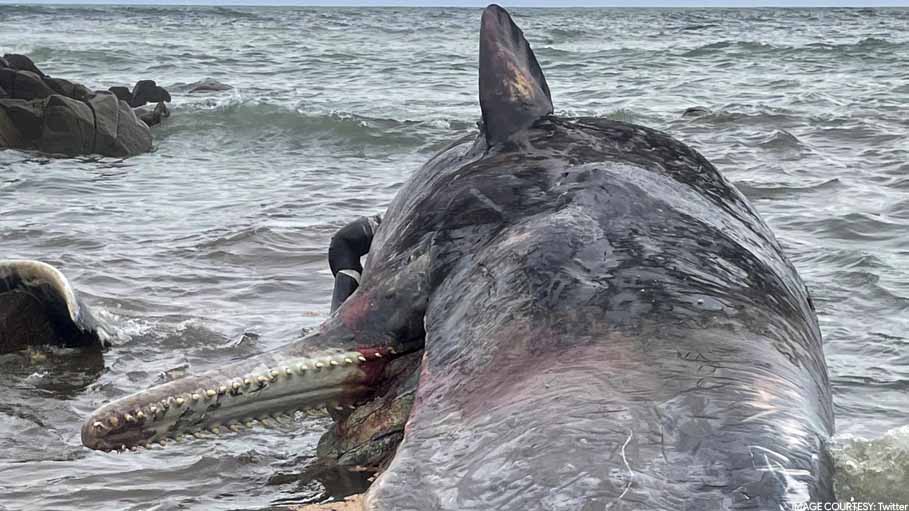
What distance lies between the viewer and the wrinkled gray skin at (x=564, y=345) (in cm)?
237

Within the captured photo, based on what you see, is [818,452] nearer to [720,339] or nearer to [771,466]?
[771,466]

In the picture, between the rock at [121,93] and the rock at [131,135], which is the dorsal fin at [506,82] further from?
the rock at [121,93]

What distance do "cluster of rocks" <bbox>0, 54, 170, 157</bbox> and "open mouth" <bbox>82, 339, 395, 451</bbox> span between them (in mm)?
11095

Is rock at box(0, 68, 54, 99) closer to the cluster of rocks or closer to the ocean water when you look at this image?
the cluster of rocks

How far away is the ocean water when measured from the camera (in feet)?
14.2

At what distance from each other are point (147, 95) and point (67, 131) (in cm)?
534

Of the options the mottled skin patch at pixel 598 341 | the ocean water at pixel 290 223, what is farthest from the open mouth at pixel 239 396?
the ocean water at pixel 290 223

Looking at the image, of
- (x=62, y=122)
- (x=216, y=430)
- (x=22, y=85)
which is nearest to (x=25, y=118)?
(x=62, y=122)

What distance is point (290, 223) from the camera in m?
9.17

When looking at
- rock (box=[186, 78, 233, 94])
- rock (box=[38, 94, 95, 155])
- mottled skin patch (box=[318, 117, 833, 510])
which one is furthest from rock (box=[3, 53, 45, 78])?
mottled skin patch (box=[318, 117, 833, 510])

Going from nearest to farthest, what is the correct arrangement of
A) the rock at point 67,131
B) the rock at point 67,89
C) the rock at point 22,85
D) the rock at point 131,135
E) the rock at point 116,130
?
the rock at point 67,131 → the rock at point 116,130 → the rock at point 131,135 → the rock at point 22,85 → the rock at point 67,89

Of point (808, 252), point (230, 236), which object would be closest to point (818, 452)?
point (808, 252)

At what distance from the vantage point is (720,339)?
9.41ft

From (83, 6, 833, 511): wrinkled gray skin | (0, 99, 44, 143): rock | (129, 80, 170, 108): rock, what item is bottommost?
(129, 80, 170, 108): rock
